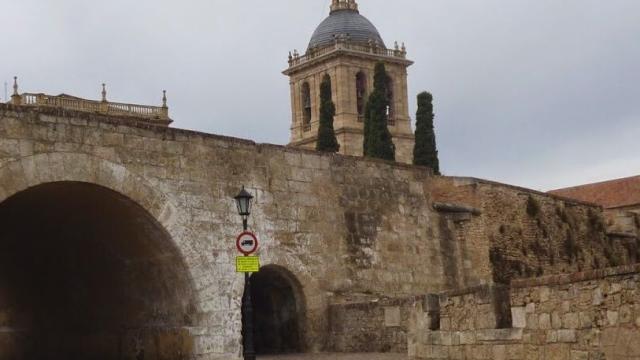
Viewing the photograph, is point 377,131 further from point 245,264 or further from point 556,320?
point 556,320

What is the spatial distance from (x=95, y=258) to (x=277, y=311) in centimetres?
385

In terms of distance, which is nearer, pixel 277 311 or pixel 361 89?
pixel 277 311

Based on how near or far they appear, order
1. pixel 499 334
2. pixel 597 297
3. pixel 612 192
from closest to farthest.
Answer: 1. pixel 597 297
2. pixel 499 334
3. pixel 612 192

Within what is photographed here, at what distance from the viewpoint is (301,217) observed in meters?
21.0

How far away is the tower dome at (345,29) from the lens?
92.4 metres

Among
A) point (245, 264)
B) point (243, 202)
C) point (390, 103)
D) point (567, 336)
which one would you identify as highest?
point (390, 103)

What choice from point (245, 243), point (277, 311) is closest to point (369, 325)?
point (277, 311)

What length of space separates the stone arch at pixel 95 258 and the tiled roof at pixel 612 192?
129ft

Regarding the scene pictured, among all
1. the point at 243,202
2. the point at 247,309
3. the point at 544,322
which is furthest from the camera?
the point at 243,202

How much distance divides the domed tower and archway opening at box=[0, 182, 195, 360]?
66.1 m

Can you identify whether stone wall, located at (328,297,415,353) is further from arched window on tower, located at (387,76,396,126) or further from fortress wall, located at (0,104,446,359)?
arched window on tower, located at (387,76,396,126)

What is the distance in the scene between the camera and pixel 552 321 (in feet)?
40.2

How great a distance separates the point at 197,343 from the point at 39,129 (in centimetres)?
468

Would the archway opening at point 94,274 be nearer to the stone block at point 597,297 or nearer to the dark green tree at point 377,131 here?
the stone block at point 597,297
